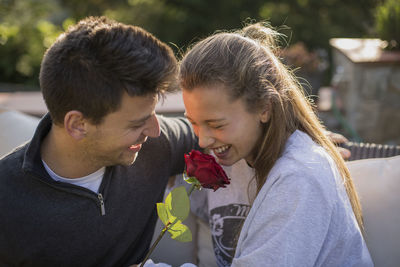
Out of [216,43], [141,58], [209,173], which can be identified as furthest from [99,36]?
[209,173]

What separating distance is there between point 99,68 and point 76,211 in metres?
0.57

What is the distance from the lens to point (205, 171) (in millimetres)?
1411

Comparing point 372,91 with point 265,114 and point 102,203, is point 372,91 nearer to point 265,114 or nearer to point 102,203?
point 265,114

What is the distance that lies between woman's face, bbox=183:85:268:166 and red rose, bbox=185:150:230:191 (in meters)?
0.13

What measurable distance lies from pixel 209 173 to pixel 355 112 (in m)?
3.04

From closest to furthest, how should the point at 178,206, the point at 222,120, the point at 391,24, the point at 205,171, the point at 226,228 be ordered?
the point at 178,206, the point at 205,171, the point at 222,120, the point at 226,228, the point at 391,24

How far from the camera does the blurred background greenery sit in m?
6.24

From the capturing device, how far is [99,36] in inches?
58.7

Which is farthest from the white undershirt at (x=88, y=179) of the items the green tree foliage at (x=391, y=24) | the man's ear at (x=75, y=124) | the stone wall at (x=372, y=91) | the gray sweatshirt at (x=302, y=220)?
the green tree foliage at (x=391, y=24)

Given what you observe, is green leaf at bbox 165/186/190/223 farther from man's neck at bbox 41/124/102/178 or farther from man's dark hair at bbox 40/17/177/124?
man's neck at bbox 41/124/102/178

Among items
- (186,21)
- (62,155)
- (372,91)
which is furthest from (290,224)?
(186,21)

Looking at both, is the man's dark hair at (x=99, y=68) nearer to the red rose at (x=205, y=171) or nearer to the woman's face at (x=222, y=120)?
the woman's face at (x=222, y=120)

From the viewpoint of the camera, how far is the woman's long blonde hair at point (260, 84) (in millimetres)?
1510

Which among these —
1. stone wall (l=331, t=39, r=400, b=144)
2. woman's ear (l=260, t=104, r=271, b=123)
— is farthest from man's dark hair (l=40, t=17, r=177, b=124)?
stone wall (l=331, t=39, r=400, b=144)
